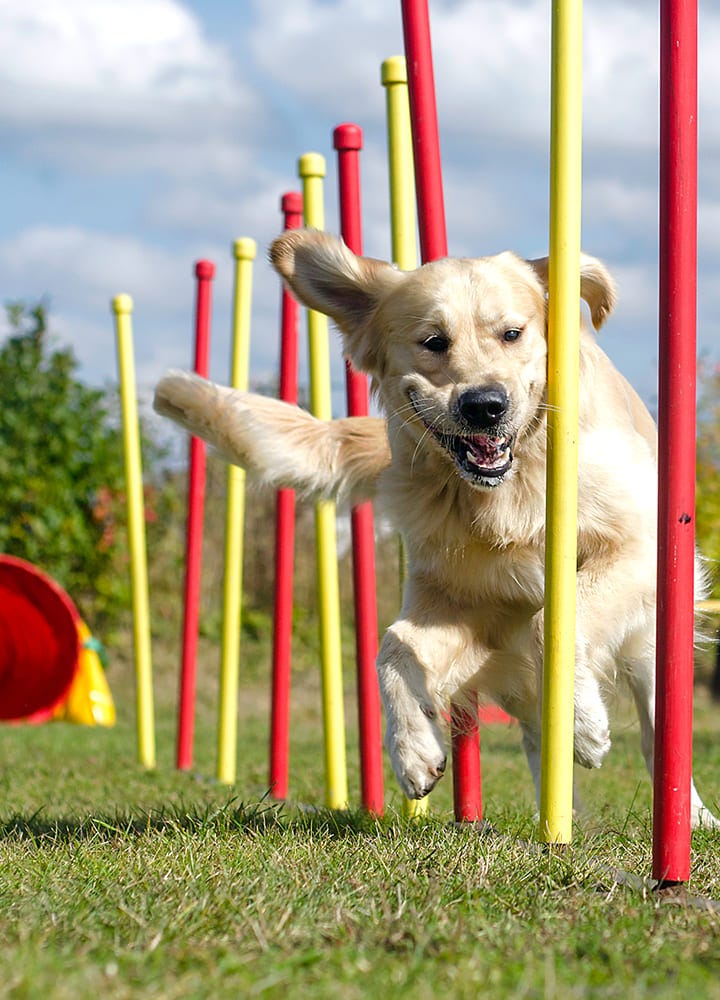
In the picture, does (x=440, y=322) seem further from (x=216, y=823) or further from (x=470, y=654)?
(x=216, y=823)

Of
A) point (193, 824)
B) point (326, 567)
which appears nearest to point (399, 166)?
point (326, 567)

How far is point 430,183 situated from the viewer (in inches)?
160

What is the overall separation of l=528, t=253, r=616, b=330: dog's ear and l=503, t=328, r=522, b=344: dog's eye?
1.05ft

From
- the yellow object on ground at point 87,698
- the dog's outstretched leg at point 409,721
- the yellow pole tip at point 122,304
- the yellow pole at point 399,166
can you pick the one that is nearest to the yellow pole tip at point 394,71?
the yellow pole at point 399,166

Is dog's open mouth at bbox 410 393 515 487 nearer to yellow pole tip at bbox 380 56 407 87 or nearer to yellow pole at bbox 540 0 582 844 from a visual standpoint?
yellow pole at bbox 540 0 582 844

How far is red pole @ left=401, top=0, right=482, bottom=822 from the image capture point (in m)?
3.91

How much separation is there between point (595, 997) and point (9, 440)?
1203 cm

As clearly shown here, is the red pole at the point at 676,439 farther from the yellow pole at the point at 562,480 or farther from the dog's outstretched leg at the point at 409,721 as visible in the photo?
the dog's outstretched leg at the point at 409,721

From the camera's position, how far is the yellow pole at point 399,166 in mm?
4629

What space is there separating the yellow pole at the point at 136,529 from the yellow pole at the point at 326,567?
90.4 inches

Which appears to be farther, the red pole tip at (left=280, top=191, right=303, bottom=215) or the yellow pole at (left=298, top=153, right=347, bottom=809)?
the red pole tip at (left=280, top=191, right=303, bottom=215)

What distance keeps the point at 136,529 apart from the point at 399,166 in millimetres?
3401

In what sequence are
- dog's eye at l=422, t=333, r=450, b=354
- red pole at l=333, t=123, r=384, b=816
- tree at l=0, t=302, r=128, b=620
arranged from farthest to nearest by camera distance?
tree at l=0, t=302, r=128, b=620
red pole at l=333, t=123, r=384, b=816
dog's eye at l=422, t=333, r=450, b=354

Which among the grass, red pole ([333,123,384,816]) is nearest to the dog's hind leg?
the grass
